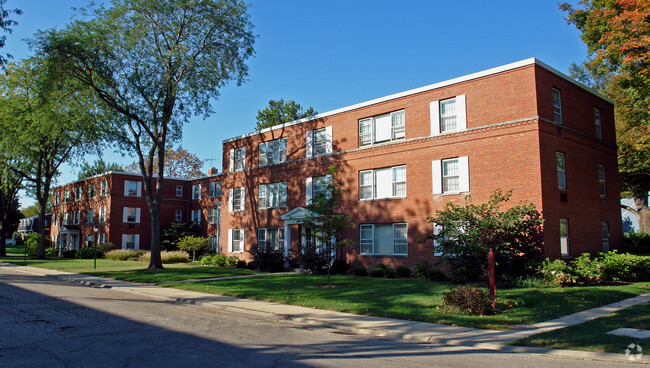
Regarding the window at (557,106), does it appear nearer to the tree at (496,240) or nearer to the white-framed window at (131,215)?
the tree at (496,240)

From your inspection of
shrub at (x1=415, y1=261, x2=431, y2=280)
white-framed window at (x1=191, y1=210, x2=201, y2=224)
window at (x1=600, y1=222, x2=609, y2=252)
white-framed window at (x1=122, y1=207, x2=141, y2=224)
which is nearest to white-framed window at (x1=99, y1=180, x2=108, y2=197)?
white-framed window at (x1=122, y1=207, x2=141, y2=224)

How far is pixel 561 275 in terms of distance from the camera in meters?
16.4

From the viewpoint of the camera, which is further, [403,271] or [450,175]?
[403,271]

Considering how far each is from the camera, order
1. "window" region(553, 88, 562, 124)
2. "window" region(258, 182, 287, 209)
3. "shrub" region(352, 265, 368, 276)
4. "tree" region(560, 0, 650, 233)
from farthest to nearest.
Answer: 1. "window" region(258, 182, 287, 209)
2. "shrub" region(352, 265, 368, 276)
3. "window" region(553, 88, 562, 124)
4. "tree" region(560, 0, 650, 233)

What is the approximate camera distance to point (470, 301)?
11688mm

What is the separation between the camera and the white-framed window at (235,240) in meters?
32.2

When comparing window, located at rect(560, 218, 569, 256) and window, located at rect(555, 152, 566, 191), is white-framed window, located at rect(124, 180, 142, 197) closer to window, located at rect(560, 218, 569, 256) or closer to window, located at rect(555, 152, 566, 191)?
window, located at rect(555, 152, 566, 191)

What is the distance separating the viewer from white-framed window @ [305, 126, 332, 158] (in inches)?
1048

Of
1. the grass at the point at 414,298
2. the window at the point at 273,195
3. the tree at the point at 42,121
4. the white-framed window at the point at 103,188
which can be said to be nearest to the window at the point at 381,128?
the window at the point at 273,195

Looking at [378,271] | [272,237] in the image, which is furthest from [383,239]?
[272,237]

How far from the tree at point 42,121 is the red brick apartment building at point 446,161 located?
12051 millimetres

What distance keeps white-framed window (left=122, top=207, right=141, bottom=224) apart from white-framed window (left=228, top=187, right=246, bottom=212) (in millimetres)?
19863

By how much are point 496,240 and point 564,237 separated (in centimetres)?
440

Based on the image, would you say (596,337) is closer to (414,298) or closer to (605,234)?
(414,298)
